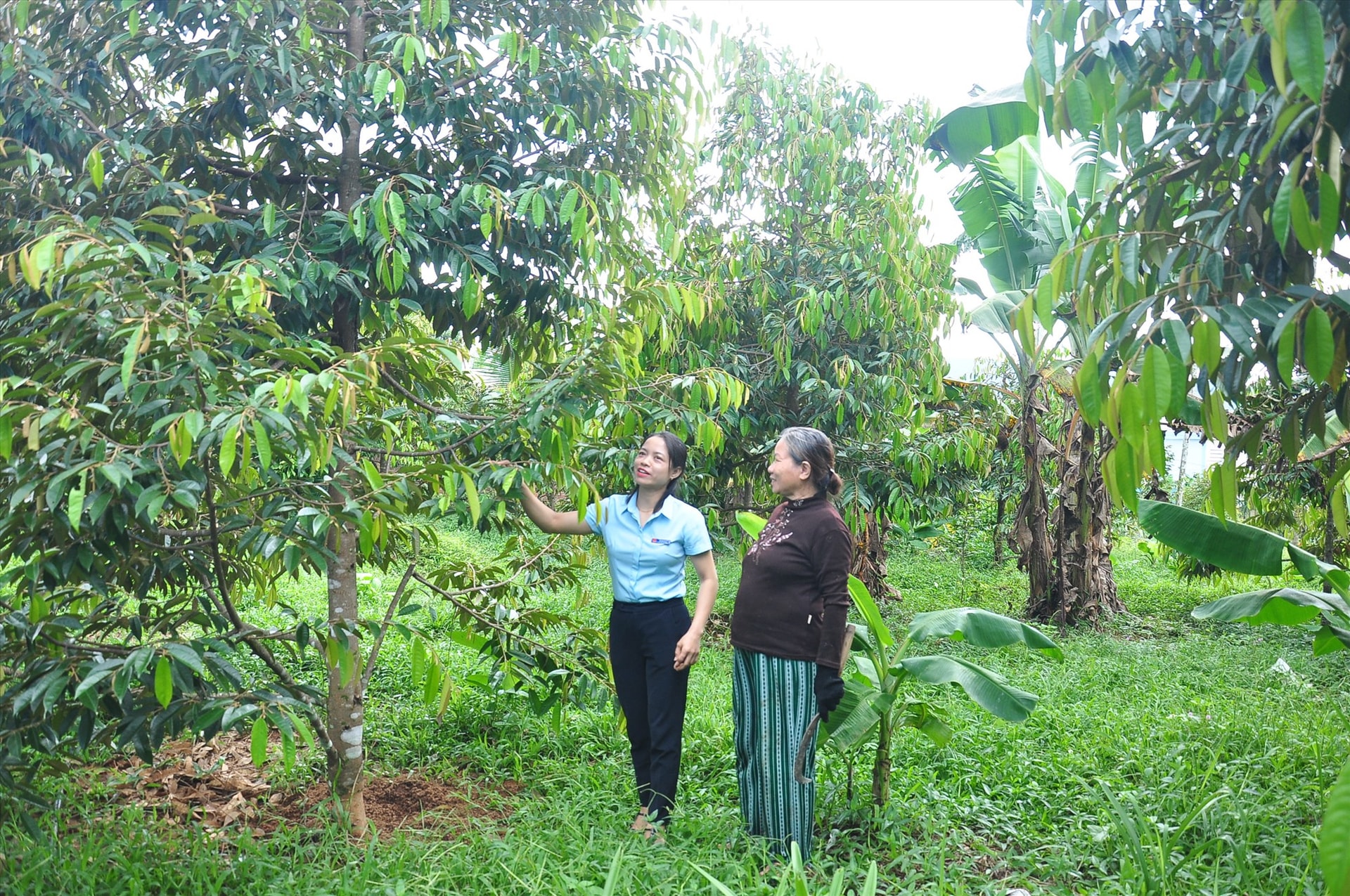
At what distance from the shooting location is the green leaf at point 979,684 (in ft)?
10.6

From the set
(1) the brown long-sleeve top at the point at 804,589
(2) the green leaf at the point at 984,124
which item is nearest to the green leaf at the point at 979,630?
(1) the brown long-sleeve top at the point at 804,589

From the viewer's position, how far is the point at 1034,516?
785 centimetres

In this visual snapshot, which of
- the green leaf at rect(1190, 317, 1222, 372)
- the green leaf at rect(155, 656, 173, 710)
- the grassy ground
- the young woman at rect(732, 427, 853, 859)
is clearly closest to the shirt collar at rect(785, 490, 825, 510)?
the young woman at rect(732, 427, 853, 859)

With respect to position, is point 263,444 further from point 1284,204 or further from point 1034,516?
point 1034,516

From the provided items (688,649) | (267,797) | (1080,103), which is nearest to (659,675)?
(688,649)

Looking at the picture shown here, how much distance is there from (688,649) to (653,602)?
222mm

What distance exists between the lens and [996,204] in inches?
257

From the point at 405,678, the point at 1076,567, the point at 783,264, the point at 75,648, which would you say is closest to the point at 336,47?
the point at 75,648

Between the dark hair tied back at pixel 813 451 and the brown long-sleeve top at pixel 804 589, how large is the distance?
0.24 ft

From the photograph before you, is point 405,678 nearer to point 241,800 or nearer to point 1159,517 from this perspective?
point 241,800

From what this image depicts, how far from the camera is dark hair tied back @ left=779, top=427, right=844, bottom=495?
3.07 m

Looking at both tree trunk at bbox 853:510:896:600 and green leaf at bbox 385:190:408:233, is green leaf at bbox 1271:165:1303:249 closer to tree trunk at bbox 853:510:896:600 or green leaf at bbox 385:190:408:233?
green leaf at bbox 385:190:408:233

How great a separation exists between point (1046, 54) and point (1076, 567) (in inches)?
268

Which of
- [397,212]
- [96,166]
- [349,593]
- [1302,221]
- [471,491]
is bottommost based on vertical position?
[349,593]
